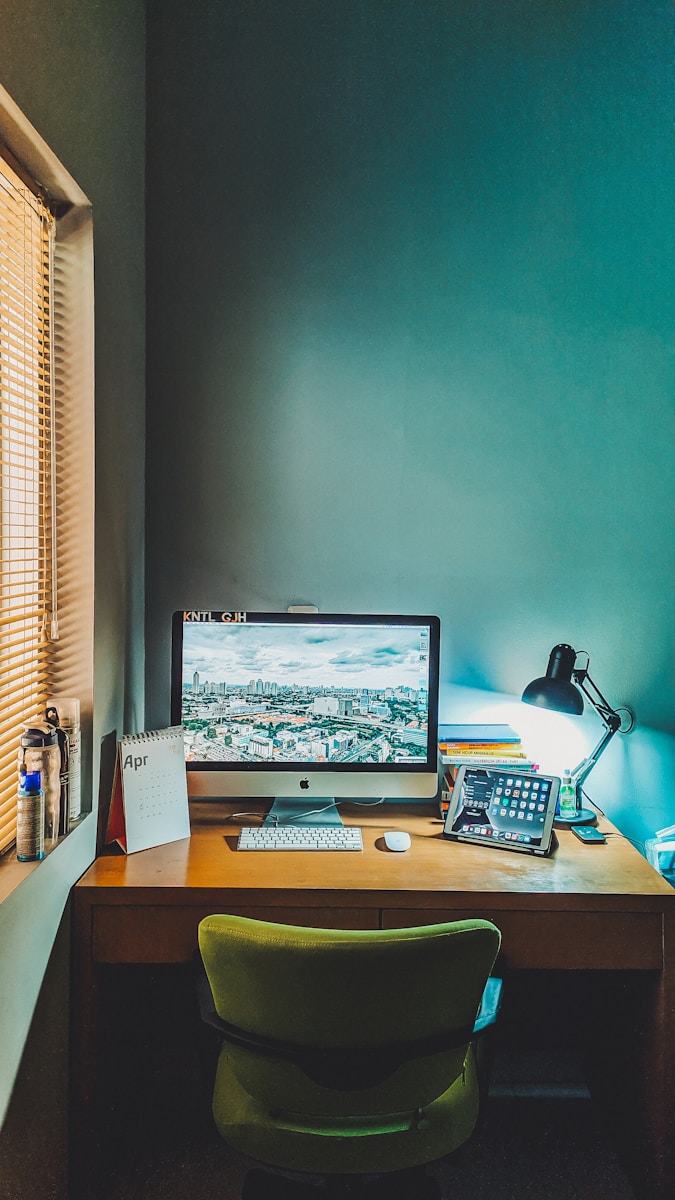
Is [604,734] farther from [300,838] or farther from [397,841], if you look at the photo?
[300,838]

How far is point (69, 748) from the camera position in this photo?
1.59m

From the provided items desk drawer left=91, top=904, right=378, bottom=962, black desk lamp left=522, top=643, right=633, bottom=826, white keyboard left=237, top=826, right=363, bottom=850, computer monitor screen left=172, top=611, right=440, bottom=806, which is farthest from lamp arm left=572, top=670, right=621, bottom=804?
desk drawer left=91, top=904, right=378, bottom=962

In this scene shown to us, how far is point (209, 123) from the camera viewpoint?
7.00ft

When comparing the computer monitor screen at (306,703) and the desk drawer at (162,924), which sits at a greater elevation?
the computer monitor screen at (306,703)

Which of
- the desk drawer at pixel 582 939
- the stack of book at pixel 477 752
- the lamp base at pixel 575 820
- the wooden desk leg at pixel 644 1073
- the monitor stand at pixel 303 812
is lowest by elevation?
the wooden desk leg at pixel 644 1073

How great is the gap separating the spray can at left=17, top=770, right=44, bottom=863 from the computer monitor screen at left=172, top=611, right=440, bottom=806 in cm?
51

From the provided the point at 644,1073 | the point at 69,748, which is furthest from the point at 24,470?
the point at 644,1073

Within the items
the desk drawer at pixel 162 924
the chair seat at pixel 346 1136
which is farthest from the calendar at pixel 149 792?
the chair seat at pixel 346 1136

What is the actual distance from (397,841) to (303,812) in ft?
1.06

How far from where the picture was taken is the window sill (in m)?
1.29

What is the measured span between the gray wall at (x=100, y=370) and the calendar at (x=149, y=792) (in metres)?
0.10

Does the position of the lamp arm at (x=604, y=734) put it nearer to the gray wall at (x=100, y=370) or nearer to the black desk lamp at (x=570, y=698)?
the black desk lamp at (x=570, y=698)

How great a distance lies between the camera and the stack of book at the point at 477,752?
199cm

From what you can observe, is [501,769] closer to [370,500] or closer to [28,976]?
[370,500]
